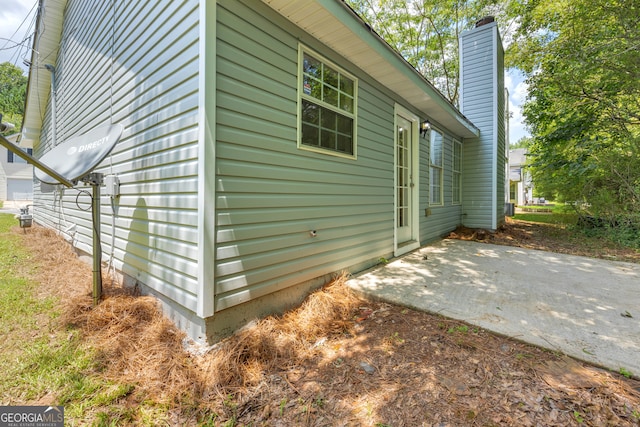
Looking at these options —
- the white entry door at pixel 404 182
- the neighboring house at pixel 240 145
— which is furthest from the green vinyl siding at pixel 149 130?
the white entry door at pixel 404 182

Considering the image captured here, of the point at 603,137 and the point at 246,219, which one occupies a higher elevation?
the point at 603,137

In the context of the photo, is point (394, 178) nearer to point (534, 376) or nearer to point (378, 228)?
point (378, 228)

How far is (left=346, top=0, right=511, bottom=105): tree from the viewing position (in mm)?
11395

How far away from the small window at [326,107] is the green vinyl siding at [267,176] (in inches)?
4.4

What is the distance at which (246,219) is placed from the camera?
235cm

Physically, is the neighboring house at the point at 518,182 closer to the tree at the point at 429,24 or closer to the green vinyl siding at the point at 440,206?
the tree at the point at 429,24

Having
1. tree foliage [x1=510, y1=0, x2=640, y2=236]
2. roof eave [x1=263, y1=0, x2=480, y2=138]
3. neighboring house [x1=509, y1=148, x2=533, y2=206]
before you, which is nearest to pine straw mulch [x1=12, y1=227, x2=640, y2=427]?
roof eave [x1=263, y1=0, x2=480, y2=138]

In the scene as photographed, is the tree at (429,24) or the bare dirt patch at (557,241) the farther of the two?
the tree at (429,24)

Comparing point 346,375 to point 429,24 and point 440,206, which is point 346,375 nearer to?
point 440,206

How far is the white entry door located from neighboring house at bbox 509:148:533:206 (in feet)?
79.3

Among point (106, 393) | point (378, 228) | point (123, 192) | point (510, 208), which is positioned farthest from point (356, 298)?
point (510, 208)

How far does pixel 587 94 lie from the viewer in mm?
7719

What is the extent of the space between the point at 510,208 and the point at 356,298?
13.7m

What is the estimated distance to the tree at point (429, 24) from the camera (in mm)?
11395
